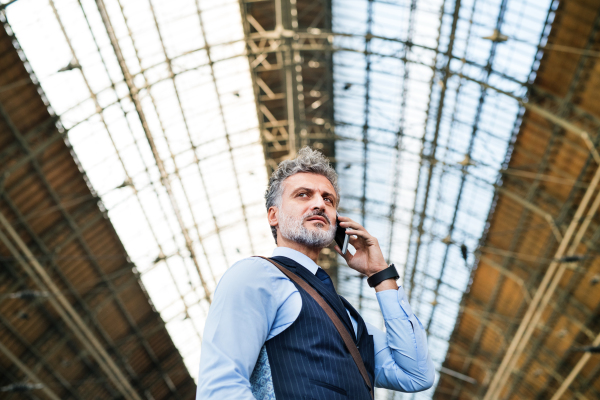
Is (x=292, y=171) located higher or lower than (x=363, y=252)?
higher

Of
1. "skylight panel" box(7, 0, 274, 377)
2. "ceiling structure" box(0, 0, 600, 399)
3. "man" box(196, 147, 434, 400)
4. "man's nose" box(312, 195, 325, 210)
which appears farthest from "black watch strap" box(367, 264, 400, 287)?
"skylight panel" box(7, 0, 274, 377)

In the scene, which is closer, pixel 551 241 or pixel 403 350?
pixel 403 350

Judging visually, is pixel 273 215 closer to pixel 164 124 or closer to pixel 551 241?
pixel 164 124

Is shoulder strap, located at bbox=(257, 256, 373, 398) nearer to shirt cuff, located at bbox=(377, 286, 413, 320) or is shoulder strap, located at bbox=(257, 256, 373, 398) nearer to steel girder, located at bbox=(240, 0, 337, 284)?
shirt cuff, located at bbox=(377, 286, 413, 320)

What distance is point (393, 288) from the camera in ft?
11.0

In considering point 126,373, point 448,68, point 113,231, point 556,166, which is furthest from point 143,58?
point 126,373

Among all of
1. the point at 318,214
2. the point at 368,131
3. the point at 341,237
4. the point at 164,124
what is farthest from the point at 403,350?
the point at 368,131

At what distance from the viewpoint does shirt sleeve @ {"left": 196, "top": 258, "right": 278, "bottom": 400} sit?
2398 millimetres

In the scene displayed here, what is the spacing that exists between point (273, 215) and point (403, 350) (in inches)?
41.7

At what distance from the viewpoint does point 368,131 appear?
32875mm

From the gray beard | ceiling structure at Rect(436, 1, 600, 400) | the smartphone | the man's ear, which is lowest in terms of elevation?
ceiling structure at Rect(436, 1, 600, 400)

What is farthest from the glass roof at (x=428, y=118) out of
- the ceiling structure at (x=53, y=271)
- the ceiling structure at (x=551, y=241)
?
the ceiling structure at (x=53, y=271)

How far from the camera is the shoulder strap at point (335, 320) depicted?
2875 mm

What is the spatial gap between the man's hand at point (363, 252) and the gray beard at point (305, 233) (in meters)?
0.13
